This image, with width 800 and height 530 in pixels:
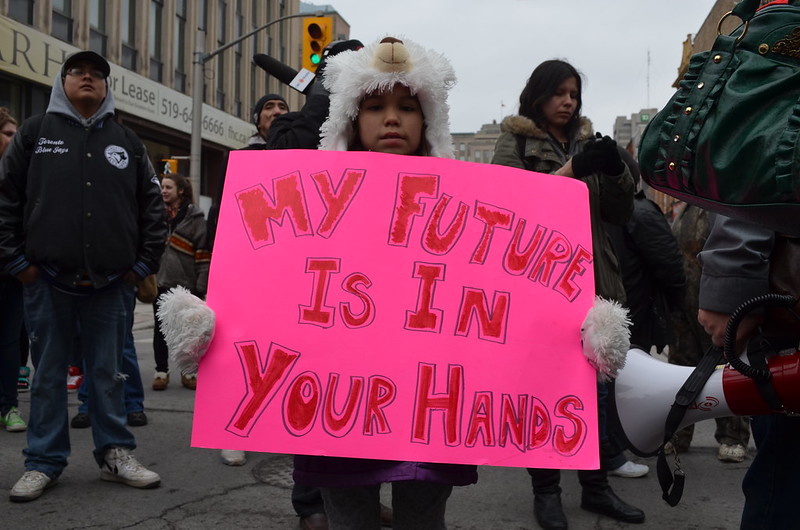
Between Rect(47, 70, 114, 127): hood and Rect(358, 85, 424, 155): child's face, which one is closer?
Rect(358, 85, 424, 155): child's face

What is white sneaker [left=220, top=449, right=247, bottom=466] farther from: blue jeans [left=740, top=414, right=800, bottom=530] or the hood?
blue jeans [left=740, top=414, right=800, bottom=530]

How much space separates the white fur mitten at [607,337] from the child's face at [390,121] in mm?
672

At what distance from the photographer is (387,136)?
2.04 meters

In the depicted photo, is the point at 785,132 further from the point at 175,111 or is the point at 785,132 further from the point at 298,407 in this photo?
the point at 175,111

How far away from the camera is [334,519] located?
1.91 m

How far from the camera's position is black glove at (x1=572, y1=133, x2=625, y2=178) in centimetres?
266

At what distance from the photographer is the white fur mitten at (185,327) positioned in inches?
67.1

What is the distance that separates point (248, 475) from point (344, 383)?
242 cm

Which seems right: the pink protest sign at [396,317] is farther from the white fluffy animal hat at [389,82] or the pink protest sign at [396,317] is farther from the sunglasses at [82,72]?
the sunglasses at [82,72]

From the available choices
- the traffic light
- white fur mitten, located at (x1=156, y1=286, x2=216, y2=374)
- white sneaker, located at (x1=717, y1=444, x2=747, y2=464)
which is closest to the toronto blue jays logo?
white fur mitten, located at (x1=156, y1=286, x2=216, y2=374)

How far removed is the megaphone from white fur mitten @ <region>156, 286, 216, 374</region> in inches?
39.2

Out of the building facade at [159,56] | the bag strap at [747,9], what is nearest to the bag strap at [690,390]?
the bag strap at [747,9]

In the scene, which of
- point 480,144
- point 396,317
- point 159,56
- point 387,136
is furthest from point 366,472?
point 480,144

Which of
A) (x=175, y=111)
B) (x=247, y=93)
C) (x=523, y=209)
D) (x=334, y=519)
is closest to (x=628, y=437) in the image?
(x=523, y=209)
